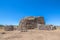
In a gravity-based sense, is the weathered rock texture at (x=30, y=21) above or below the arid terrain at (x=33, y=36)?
above

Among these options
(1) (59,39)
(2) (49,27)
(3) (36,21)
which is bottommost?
(1) (59,39)

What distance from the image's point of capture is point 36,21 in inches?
1328

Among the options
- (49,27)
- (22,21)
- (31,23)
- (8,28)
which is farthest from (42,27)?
(22,21)

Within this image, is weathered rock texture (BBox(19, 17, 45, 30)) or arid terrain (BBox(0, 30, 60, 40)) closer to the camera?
arid terrain (BBox(0, 30, 60, 40))

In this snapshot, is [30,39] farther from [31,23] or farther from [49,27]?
[31,23]

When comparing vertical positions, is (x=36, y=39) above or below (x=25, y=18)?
below

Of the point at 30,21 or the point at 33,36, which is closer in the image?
the point at 33,36

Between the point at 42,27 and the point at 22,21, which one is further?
the point at 22,21

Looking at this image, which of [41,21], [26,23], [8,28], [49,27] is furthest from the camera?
[41,21]

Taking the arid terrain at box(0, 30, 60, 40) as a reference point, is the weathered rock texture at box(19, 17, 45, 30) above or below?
above

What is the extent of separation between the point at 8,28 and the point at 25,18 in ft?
36.7

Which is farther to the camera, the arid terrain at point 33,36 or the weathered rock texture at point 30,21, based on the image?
the weathered rock texture at point 30,21

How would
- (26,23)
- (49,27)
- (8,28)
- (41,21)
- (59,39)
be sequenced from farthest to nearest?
(41,21)
(26,23)
(8,28)
(49,27)
(59,39)

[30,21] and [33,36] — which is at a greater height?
[30,21]
